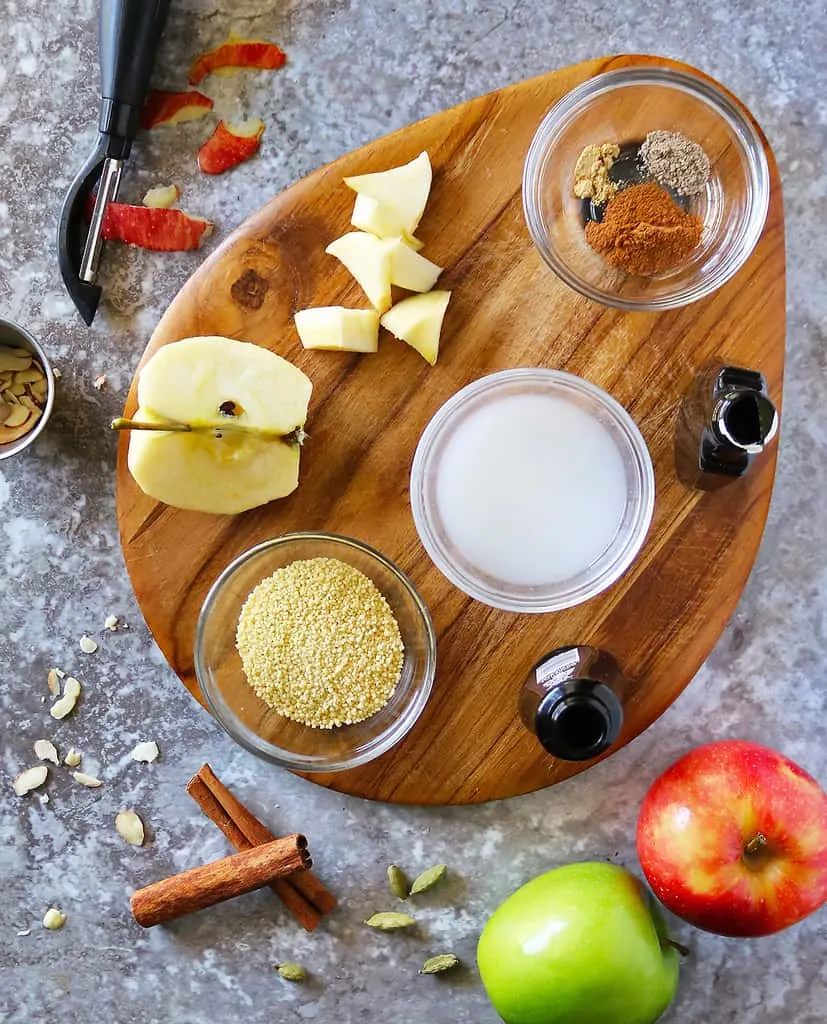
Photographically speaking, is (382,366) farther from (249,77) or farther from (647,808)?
(647,808)

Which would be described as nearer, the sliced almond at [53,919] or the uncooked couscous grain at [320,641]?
the uncooked couscous grain at [320,641]

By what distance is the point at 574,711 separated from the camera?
1.17m

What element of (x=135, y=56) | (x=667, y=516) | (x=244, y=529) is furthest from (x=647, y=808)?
(x=135, y=56)

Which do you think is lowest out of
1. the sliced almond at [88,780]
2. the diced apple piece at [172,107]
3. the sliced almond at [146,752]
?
the sliced almond at [88,780]

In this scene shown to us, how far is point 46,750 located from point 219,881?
0.34 metres

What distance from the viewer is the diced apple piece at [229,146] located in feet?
4.85

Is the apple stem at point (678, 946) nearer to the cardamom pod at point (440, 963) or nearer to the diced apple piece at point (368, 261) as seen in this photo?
the cardamom pod at point (440, 963)

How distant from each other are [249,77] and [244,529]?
699 mm

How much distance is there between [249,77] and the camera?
1.49 metres

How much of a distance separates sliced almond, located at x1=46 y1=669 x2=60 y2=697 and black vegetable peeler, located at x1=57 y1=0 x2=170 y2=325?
54 cm

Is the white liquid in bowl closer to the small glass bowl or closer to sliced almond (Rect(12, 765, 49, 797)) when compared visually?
the small glass bowl

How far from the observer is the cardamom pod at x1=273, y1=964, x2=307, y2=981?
4.91 ft

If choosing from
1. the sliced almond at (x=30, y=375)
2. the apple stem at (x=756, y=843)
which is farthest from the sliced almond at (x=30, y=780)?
the apple stem at (x=756, y=843)

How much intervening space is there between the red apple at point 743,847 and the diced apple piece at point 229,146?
3.70 ft
